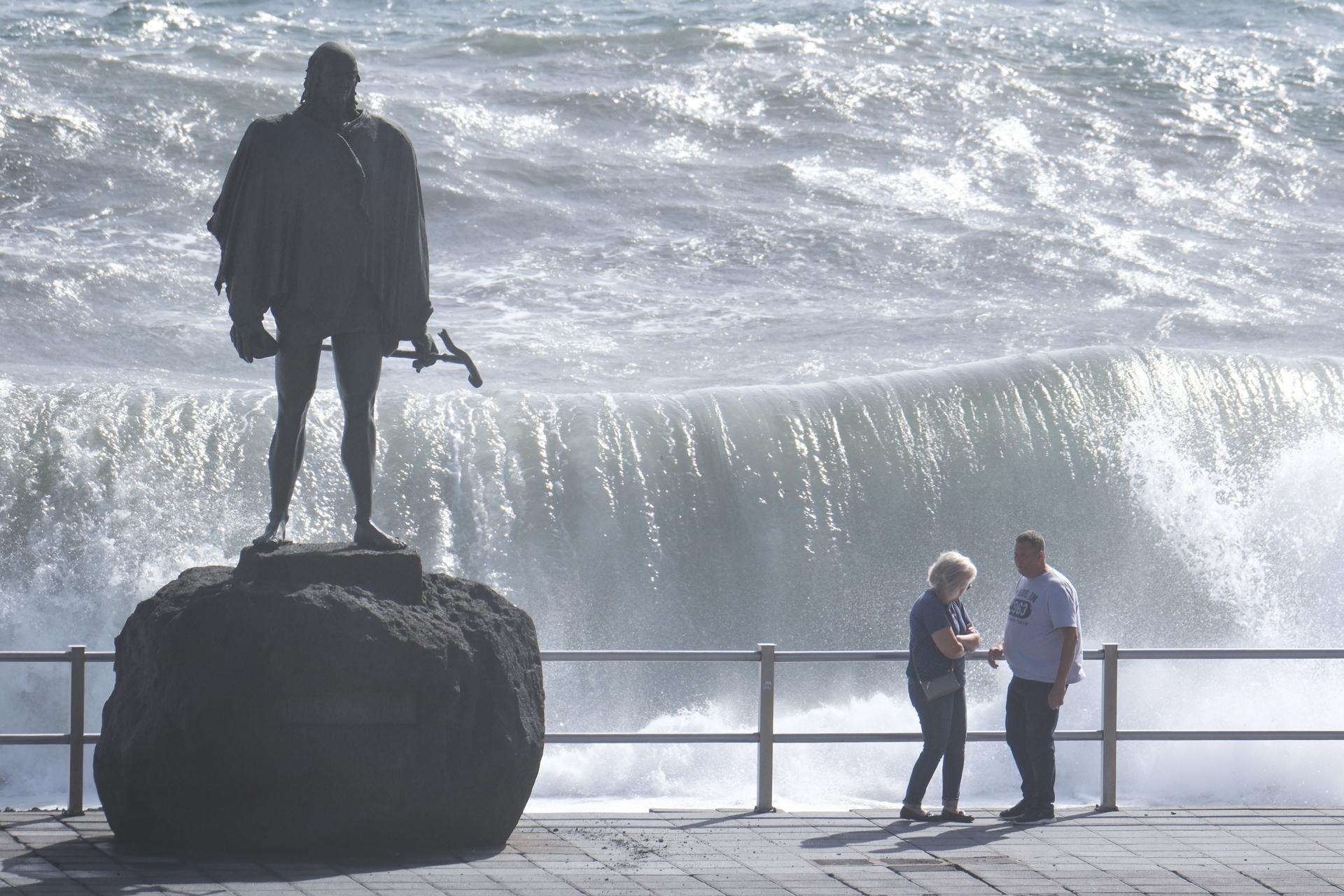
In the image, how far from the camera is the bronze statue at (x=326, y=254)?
25.2 ft

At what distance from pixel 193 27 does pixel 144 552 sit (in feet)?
67.5

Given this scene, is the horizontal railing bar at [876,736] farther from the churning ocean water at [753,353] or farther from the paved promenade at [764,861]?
the churning ocean water at [753,353]

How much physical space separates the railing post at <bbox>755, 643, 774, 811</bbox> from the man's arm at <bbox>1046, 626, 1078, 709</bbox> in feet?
4.51

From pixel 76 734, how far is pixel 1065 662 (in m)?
4.75

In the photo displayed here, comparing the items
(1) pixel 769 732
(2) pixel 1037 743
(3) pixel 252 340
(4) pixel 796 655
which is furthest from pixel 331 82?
(2) pixel 1037 743

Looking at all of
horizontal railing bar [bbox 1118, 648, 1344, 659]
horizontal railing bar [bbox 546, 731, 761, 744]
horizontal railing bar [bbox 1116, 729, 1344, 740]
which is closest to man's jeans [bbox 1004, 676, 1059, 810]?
horizontal railing bar [bbox 1116, 729, 1344, 740]

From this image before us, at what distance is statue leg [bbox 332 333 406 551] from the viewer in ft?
25.9

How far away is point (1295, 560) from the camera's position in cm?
1569

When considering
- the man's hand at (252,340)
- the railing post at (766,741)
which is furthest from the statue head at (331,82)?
the railing post at (766,741)

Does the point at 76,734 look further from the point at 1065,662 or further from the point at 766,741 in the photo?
the point at 1065,662

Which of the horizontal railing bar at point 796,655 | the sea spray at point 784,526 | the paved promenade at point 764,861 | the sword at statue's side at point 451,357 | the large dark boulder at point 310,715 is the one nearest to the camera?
the paved promenade at point 764,861

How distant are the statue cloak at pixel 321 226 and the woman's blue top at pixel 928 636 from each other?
9.16 ft

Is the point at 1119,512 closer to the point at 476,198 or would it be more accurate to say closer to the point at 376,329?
the point at 376,329

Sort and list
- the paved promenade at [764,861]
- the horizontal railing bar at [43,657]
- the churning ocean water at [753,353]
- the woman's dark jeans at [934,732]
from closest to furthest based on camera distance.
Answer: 1. the paved promenade at [764,861]
2. the horizontal railing bar at [43,657]
3. the woman's dark jeans at [934,732]
4. the churning ocean water at [753,353]
